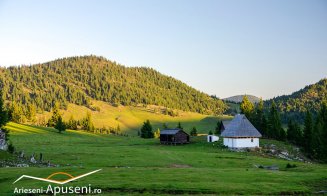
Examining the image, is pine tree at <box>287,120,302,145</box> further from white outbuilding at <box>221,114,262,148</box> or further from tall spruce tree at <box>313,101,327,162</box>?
white outbuilding at <box>221,114,262,148</box>

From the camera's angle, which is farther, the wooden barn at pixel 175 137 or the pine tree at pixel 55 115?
the pine tree at pixel 55 115

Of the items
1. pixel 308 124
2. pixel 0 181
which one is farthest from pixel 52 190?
pixel 308 124

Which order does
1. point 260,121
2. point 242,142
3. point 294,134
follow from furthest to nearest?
point 260,121, point 294,134, point 242,142

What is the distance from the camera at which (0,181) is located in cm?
3531

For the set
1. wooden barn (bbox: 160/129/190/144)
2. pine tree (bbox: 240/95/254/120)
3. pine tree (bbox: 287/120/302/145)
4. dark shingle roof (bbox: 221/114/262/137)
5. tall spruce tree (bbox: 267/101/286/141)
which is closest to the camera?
dark shingle roof (bbox: 221/114/262/137)

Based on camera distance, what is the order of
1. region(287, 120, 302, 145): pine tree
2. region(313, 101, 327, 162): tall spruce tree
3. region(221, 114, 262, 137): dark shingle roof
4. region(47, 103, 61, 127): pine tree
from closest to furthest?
region(313, 101, 327, 162): tall spruce tree, region(221, 114, 262, 137): dark shingle roof, region(287, 120, 302, 145): pine tree, region(47, 103, 61, 127): pine tree

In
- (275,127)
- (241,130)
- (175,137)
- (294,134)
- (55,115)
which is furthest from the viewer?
(55,115)

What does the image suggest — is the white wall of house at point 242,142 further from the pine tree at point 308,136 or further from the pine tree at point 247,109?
the pine tree at point 247,109

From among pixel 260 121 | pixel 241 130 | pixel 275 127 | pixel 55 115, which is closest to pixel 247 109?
pixel 260 121

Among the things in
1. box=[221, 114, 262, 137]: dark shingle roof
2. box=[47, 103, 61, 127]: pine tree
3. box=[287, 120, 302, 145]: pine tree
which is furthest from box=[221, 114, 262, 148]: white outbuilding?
box=[47, 103, 61, 127]: pine tree

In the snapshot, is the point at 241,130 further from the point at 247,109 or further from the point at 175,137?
the point at 247,109

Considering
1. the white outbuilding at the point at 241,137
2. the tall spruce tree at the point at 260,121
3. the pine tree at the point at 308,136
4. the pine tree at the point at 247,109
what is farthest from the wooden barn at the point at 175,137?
the pine tree at the point at 308,136

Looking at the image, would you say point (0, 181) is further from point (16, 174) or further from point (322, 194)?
point (322, 194)

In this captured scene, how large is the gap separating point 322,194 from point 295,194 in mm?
2323
